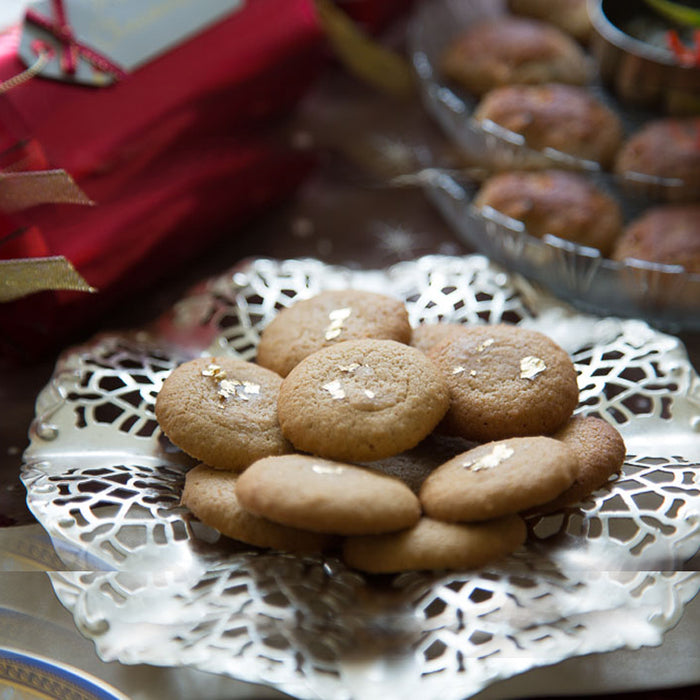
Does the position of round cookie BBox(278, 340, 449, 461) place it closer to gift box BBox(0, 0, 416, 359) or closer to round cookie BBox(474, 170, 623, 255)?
gift box BBox(0, 0, 416, 359)

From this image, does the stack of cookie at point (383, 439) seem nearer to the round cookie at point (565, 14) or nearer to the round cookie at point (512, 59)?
the round cookie at point (512, 59)

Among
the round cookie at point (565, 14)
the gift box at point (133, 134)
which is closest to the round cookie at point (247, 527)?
the gift box at point (133, 134)

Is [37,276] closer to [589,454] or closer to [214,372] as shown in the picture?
[214,372]

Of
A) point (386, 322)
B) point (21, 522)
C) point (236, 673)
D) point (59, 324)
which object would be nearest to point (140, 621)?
point (236, 673)

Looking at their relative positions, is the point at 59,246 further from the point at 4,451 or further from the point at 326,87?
the point at 326,87

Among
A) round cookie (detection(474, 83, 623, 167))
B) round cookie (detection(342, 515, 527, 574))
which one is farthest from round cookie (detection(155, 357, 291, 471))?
round cookie (detection(474, 83, 623, 167))

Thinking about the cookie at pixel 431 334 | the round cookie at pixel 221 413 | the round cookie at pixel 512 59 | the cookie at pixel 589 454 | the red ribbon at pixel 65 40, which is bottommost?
the cookie at pixel 589 454

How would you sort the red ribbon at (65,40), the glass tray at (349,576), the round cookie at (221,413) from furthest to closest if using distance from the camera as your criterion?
the red ribbon at (65,40), the round cookie at (221,413), the glass tray at (349,576)
